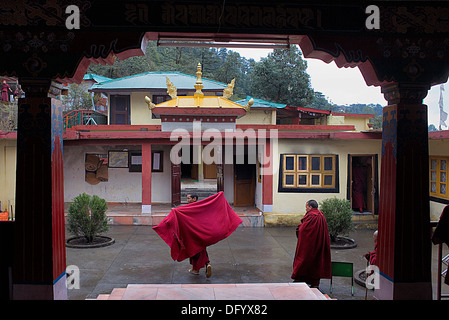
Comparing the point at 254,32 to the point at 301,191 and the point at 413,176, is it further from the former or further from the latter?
the point at 301,191

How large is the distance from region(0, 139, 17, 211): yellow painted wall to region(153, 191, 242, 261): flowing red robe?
8809mm

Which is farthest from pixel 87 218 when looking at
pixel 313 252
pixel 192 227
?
pixel 313 252

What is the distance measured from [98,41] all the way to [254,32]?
1.69 metres

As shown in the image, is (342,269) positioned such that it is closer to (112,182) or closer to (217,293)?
(217,293)

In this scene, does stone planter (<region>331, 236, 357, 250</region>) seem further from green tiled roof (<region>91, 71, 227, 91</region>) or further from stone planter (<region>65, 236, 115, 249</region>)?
green tiled roof (<region>91, 71, 227, 91</region>)

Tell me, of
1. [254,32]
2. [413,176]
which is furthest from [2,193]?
[413,176]

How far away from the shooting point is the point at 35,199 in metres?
4.18

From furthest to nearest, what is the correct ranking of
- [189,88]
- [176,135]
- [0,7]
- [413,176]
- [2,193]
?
[189,88], [2,193], [176,135], [413,176], [0,7]

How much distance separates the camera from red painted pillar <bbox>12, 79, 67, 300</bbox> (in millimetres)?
4156

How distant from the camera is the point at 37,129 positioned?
418 centimetres

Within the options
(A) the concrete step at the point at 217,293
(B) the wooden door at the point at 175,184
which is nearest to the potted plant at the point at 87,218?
(B) the wooden door at the point at 175,184

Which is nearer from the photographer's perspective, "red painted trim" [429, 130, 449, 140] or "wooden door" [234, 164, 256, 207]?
"red painted trim" [429, 130, 449, 140]

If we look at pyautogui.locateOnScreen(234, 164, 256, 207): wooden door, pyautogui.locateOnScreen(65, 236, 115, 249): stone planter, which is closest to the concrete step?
pyautogui.locateOnScreen(65, 236, 115, 249): stone planter

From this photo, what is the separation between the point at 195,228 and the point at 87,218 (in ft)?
13.6
